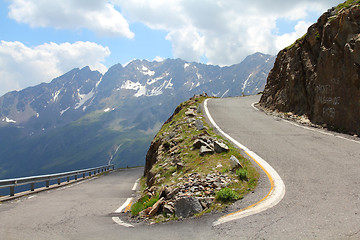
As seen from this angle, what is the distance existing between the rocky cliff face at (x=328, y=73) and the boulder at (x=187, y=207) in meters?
11.4

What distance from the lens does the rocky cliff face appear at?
14.0 meters

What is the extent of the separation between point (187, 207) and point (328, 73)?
1390cm

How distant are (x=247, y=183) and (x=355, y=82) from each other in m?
9.98

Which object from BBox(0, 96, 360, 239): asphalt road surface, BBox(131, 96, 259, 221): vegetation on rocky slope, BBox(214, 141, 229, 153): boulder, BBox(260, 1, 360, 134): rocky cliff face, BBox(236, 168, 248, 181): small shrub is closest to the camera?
BBox(0, 96, 360, 239): asphalt road surface

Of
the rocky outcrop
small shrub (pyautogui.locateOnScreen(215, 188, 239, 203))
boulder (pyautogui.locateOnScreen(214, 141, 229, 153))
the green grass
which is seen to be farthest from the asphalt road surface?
the green grass

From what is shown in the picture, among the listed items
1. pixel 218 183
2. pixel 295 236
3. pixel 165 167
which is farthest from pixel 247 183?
pixel 165 167

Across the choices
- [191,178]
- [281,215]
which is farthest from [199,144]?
[281,215]

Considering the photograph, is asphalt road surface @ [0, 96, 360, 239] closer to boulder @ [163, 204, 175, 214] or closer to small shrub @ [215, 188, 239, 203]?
small shrub @ [215, 188, 239, 203]

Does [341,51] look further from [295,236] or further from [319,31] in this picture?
[295,236]

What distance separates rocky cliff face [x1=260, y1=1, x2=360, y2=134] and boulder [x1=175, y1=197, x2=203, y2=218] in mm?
11363

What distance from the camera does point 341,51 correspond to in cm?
1499

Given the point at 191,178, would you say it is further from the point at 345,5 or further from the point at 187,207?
the point at 345,5

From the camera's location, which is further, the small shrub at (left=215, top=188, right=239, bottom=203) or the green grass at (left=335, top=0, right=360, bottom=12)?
the green grass at (left=335, top=0, right=360, bottom=12)

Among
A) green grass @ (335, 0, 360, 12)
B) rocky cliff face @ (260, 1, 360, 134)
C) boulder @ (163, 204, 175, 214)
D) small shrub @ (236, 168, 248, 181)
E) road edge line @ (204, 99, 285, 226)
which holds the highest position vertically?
green grass @ (335, 0, 360, 12)
